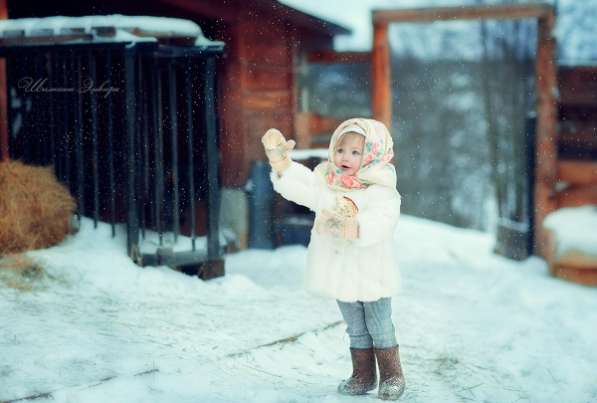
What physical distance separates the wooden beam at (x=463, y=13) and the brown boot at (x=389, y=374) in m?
6.37

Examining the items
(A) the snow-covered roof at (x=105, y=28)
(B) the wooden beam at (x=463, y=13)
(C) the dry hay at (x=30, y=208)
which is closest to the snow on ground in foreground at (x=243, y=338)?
(C) the dry hay at (x=30, y=208)

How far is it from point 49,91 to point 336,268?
12.6 feet

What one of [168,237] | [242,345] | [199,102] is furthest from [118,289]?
[199,102]

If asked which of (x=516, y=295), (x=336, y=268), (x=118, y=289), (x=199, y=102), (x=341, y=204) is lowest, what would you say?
(x=516, y=295)

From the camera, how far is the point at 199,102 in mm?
8523

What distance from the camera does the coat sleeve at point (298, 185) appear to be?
370 cm

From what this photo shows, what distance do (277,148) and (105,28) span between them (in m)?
2.97

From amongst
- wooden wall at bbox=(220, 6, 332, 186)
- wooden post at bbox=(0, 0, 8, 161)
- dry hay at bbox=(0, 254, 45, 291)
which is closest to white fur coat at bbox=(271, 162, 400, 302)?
dry hay at bbox=(0, 254, 45, 291)

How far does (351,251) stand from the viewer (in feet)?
12.1

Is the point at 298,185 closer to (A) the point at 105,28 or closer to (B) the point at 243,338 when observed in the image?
(B) the point at 243,338

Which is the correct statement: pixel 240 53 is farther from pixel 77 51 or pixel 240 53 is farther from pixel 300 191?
pixel 300 191

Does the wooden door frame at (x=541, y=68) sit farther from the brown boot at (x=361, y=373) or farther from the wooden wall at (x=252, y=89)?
the brown boot at (x=361, y=373)

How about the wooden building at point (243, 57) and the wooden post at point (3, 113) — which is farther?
the wooden building at point (243, 57)

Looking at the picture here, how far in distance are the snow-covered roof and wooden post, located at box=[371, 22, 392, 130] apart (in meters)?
3.96
